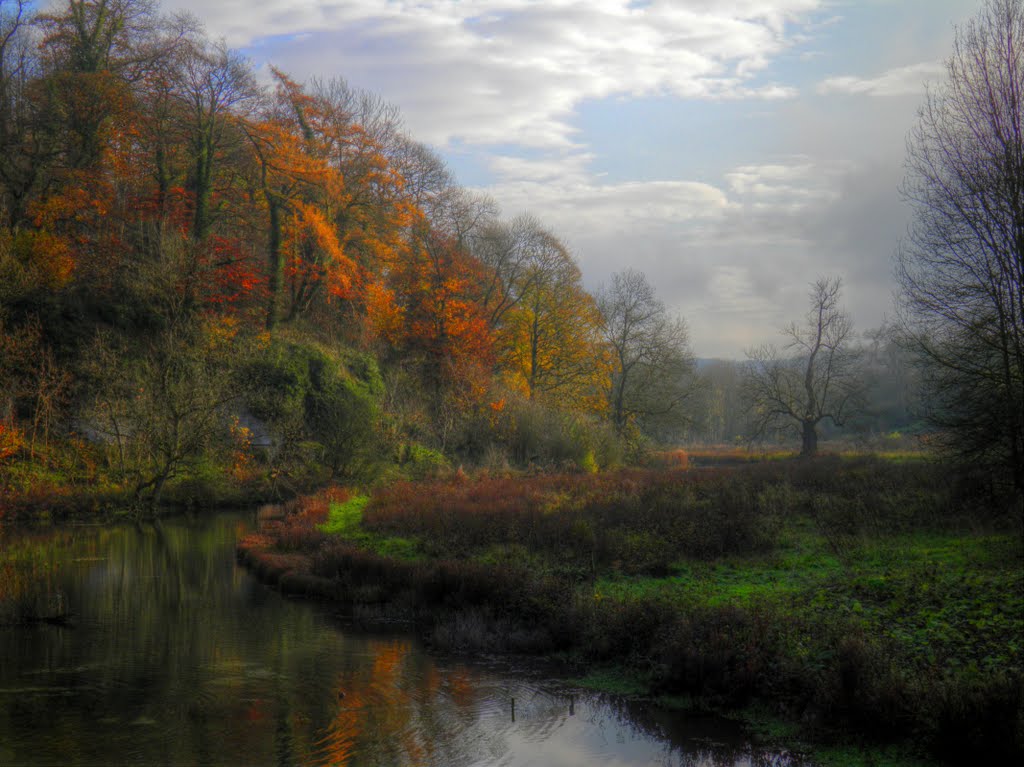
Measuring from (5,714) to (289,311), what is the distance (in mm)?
30862

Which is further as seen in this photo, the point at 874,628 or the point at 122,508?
the point at 122,508

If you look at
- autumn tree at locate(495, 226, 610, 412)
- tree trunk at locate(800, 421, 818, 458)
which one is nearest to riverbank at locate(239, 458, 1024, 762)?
tree trunk at locate(800, 421, 818, 458)

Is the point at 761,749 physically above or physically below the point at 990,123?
below

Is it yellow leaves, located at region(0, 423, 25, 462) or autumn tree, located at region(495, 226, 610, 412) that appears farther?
autumn tree, located at region(495, 226, 610, 412)

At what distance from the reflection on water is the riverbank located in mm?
967

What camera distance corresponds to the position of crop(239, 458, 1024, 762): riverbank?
9016mm

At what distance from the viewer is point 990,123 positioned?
1852cm

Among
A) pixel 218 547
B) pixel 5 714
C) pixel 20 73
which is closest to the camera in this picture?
pixel 5 714

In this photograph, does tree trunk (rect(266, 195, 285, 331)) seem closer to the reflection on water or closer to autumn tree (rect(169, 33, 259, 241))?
autumn tree (rect(169, 33, 259, 241))

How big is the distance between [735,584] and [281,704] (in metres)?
7.51

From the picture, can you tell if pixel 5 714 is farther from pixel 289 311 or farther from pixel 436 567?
pixel 289 311

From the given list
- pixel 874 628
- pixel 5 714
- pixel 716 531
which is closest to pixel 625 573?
pixel 716 531

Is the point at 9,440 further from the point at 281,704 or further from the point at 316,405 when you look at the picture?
the point at 281,704

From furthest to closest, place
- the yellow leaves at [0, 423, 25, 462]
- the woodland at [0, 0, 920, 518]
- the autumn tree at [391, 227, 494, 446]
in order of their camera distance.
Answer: the autumn tree at [391, 227, 494, 446], the woodland at [0, 0, 920, 518], the yellow leaves at [0, 423, 25, 462]
